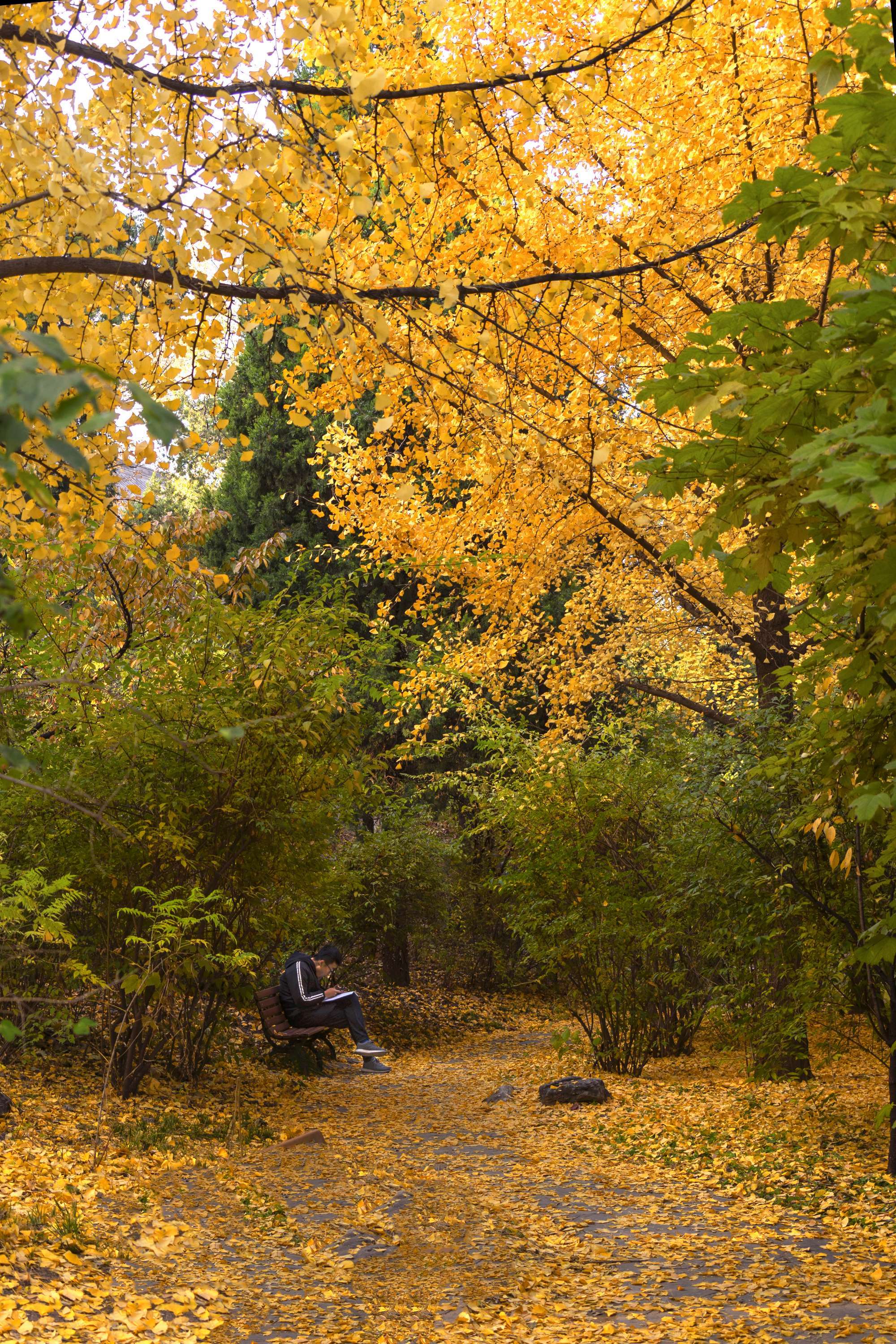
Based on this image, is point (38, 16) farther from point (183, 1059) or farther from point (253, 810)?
point (183, 1059)

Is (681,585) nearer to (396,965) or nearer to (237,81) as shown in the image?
(237,81)

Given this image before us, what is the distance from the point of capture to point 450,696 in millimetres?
9258

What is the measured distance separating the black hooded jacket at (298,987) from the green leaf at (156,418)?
7.54 meters

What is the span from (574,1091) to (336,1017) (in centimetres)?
204

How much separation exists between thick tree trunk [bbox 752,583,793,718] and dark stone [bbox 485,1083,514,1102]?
142 inches

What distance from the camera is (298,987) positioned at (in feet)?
27.5

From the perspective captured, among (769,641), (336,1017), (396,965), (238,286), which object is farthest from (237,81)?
(396,965)

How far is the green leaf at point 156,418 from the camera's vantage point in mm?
1246

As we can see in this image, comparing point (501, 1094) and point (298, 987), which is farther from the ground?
point (298, 987)

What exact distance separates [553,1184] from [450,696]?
14.5ft

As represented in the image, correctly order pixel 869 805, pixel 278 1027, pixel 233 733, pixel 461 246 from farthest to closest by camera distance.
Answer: pixel 278 1027 → pixel 461 246 → pixel 869 805 → pixel 233 733

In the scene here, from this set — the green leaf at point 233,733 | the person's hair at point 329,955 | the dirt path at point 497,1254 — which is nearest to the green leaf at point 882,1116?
the dirt path at point 497,1254

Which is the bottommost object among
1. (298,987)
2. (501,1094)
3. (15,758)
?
(501,1094)

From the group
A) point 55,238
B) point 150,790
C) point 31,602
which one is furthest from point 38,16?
point 150,790
